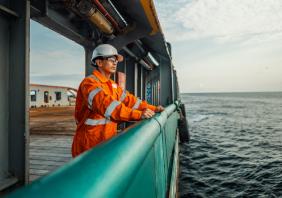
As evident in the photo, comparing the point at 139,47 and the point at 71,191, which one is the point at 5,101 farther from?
the point at 139,47

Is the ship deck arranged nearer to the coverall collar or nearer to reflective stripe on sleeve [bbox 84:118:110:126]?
reflective stripe on sleeve [bbox 84:118:110:126]

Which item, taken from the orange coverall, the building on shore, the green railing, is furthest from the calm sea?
the building on shore

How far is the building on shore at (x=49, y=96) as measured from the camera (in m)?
24.5

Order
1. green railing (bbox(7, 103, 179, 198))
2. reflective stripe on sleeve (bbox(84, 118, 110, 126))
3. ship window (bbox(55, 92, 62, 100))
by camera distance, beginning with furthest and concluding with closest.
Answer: ship window (bbox(55, 92, 62, 100)) < reflective stripe on sleeve (bbox(84, 118, 110, 126)) < green railing (bbox(7, 103, 179, 198))

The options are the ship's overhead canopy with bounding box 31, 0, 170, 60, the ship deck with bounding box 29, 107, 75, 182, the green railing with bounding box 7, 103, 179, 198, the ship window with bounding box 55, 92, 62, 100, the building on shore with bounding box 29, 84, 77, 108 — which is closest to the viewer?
the green railing with bounding box 7, 103, 179, 198

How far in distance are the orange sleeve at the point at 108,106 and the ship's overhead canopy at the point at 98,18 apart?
1.71 meters

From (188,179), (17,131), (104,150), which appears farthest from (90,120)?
(188,179)

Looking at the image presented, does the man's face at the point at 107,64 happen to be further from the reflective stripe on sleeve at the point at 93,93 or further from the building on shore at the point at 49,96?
the building on shore at the point at 49,96

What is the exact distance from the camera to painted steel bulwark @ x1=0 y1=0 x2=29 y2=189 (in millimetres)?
2559

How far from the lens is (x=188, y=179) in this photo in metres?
7.93

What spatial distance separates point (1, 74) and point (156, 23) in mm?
2839

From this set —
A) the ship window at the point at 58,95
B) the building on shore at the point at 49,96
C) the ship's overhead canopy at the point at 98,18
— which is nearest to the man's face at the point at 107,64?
the ship's overhead canopy at the point at 98,18

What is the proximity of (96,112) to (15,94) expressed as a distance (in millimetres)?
957

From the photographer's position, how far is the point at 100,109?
7.43 feet
